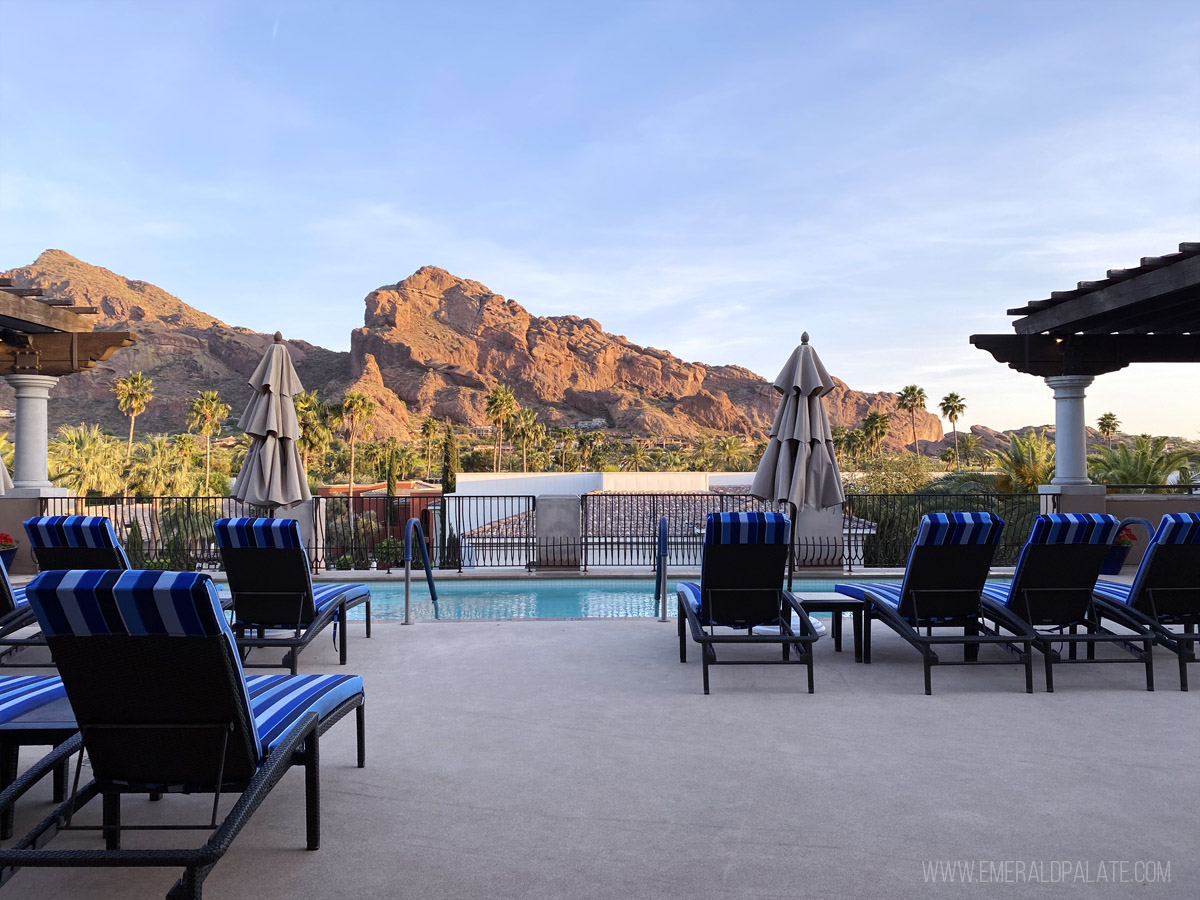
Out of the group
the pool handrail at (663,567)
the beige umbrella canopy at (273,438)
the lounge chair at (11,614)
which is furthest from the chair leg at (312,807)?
the beige umbrella canopy at (273,438)


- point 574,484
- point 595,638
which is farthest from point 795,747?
point 574,484

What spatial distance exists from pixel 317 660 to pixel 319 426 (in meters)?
42.0

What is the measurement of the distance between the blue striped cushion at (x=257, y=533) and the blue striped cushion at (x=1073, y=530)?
4734 mm

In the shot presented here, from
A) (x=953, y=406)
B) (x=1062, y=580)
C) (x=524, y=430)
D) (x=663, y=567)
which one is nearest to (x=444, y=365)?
(x=524, y=430)

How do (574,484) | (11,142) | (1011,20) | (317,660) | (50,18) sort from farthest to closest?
(11,142) < (574,484) < (50,18) < (1011,20) < (317,660)

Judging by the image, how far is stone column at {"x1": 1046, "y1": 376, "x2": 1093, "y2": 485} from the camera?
34.2 feet

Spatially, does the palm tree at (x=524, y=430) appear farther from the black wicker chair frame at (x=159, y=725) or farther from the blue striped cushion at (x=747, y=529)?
the black wicker chair frame at (x=159, y=725)

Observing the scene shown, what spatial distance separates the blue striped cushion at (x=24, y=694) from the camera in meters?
2.98

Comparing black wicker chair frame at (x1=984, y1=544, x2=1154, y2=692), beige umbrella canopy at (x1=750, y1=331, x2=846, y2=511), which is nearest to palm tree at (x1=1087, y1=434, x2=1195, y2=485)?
beige umbrella canopy at (x1=750, y1=331, x2=846, y2=511)

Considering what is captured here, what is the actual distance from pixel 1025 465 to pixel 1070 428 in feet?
24.5

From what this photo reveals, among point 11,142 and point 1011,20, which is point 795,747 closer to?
point 1011,20

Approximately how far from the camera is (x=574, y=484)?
36219 mm

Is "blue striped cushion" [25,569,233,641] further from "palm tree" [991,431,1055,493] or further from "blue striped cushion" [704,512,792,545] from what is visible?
"palm tree" [991,431,1055,493]

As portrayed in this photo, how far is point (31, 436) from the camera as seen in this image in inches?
426
